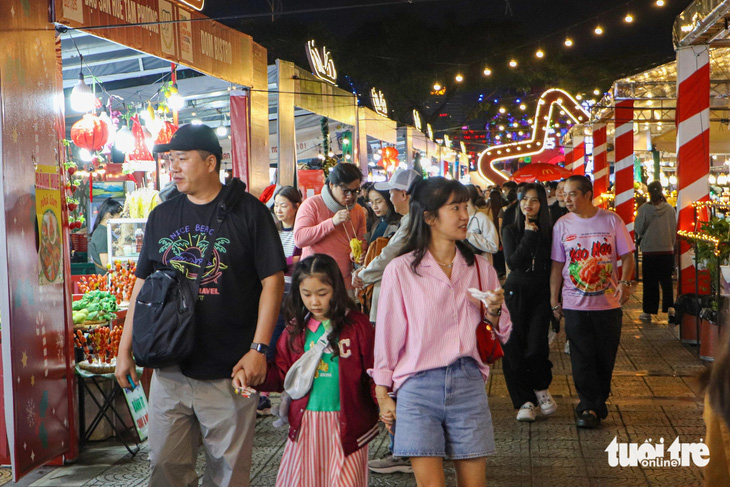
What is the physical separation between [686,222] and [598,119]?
9.87m

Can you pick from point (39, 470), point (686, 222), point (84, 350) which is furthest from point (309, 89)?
point (39, 470)

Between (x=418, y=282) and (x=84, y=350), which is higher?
(x=418, y=282)

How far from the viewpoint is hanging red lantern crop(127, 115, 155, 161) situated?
36.7 feet

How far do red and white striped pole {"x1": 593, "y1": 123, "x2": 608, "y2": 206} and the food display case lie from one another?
15.5 meters

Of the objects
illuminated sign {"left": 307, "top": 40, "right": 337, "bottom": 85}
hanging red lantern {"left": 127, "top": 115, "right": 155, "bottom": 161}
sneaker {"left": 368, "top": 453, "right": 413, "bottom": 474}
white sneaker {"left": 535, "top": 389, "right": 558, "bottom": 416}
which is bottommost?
sneaker {"left": 368, "top": 453, "right": 413, "bottom": 474}

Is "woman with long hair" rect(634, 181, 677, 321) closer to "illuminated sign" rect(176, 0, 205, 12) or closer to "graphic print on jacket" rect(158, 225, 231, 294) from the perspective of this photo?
"illuminated sign" rect(176, 0, 205, 12)

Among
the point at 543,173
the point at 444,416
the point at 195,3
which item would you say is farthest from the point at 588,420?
the point at 543,173

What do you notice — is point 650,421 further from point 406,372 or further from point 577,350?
point 406,372

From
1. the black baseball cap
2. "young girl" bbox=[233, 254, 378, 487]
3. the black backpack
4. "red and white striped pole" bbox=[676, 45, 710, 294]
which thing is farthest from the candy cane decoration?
the black backpack

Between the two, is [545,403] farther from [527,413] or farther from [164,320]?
[164,320]

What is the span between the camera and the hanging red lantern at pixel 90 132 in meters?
9.59

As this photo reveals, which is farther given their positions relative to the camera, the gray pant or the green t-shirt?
the green t-shirt

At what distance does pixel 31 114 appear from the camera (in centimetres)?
544

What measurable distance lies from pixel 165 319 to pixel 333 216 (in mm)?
2835
